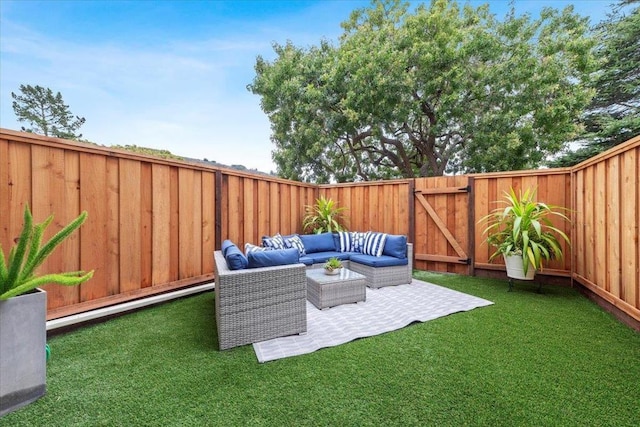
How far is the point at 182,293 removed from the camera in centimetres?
320

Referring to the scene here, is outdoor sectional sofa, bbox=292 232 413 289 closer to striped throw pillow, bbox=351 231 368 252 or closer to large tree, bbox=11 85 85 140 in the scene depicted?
striped throw pillow, bbox=351 231 368 252

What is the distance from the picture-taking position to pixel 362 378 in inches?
64.9

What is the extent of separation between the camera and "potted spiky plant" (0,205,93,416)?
4.51 feet

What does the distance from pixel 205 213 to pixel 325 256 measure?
1.86 metres

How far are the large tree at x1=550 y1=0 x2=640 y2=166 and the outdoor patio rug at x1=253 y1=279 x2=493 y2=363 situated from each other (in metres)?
6.87

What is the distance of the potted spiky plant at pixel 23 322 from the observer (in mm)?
1375

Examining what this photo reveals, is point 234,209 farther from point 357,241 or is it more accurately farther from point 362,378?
point 362,378

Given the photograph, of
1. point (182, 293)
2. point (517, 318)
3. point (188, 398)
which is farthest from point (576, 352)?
point (182, 293)

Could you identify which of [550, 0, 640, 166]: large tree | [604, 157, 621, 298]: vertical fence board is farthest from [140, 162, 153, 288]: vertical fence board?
[550, 0, 640, 166]: large tree

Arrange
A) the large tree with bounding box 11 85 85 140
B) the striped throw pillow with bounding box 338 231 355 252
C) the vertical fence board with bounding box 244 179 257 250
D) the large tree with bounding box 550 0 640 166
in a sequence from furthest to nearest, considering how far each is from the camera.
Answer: the large tree with bounding box 550 0 640 166 < the large tree with bounding box 11 85 85 140 < the striped throw pillow with bounding box 338 231 355 252 < the vertical fence board with bounding box 244 179 257 250

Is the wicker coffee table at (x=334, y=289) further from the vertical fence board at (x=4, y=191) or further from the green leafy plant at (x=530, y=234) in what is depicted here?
the vertical fence board at (x=4, y=191)

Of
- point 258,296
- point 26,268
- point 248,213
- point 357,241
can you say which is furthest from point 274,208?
point 26,268

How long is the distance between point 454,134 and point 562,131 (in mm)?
2289

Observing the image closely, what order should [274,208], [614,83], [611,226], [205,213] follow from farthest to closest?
1. [614,83]
2. [274,208]
3. [205,213]
4. [611,226]
